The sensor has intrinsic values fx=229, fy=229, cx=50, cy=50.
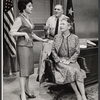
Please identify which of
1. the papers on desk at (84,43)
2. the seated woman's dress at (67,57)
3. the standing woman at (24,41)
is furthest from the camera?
the papers on desk at (84,43)

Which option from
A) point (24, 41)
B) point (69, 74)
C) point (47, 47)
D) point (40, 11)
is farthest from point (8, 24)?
point (69, 74)

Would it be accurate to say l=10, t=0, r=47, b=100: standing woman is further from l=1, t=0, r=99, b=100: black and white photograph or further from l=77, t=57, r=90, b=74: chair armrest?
l=77, t=57, r=90, b=74: chair armrest

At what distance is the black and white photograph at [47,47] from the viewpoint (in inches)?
89.8

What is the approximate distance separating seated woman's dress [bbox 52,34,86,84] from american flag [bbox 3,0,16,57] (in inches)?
16.8

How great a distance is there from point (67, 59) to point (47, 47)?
0.79ft

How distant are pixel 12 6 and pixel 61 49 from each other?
2.18ft

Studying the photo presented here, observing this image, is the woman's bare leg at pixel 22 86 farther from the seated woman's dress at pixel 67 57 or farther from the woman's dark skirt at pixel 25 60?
the seated woman's dress at pixel 67 57

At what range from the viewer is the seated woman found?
2.34m

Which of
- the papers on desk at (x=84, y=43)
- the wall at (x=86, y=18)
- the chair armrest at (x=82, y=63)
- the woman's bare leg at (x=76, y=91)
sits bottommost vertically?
the woman's bare leg at (x=76, y=91)

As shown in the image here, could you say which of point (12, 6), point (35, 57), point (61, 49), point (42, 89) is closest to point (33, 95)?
point (42, 89)

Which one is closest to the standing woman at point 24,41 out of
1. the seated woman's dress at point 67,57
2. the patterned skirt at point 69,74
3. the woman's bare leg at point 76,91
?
the seated woman's dress at point 67,57

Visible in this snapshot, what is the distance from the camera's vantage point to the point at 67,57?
2375mm

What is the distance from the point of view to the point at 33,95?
7.71 feet

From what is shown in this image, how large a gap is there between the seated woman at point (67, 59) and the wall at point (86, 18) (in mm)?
115
